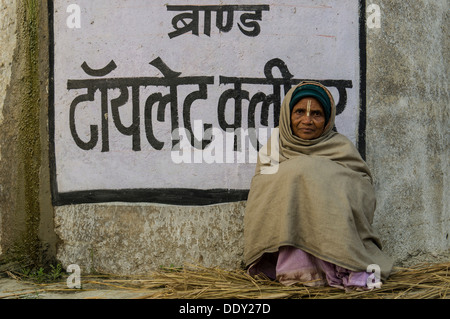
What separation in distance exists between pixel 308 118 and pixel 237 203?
2.49 ft

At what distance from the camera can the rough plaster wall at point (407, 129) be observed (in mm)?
3350

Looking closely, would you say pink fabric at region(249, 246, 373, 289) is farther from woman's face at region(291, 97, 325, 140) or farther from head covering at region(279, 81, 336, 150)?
woman's face at region(291, 97, 325, 140)

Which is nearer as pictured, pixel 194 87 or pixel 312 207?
pixel 312 207

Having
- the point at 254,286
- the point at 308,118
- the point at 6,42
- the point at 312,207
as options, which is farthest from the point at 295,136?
the point at 6,42

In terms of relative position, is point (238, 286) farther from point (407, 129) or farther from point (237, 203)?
point (407, 129)

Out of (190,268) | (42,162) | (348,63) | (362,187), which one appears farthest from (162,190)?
(348,63)

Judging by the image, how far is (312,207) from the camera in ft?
8.72

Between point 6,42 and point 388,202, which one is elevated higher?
point 6,42

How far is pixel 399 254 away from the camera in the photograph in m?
3.35

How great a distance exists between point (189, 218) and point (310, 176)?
95cm

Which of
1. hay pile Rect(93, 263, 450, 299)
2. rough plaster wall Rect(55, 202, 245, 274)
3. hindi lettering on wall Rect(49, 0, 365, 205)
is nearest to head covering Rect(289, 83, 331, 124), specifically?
hindi lettering on wall Rect(49, 0, 365, 205)

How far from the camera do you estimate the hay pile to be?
2641 mm

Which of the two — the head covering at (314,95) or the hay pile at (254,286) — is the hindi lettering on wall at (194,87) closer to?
the head covering at (314,95)
